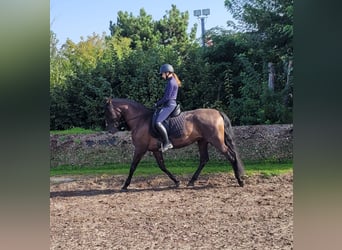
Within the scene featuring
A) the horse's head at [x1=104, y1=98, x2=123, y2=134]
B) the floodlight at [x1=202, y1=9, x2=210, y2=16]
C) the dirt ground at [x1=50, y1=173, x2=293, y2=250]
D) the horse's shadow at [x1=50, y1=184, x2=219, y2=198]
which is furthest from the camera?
the horse's head at [x1=104, y1=98, x2=123, y2=134]

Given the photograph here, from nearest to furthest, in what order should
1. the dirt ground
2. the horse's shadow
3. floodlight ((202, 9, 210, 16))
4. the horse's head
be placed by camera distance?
Result: 1. the dirt ground
2. floodlight ((202, 9, 210, 16))
3. the horse's shadow
4. the horse's head

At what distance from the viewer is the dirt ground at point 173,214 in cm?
344

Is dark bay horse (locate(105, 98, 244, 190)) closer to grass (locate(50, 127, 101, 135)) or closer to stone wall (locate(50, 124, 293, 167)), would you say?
stone wall (locate(50, 124, 293, 167))

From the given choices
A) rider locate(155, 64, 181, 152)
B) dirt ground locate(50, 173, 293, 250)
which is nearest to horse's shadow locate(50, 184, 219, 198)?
dirt ground locate(50, 173, 293, 250)

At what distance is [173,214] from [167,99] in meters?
1.02

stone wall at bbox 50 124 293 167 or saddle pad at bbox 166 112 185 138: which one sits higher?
saddle pad at bbox 166 112 185 138

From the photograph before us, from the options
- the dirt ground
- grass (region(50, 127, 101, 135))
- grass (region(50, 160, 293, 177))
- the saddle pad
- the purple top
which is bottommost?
the dirt ground

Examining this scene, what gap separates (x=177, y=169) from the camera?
12.7 ft

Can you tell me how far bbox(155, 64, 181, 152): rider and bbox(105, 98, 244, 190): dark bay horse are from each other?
0.07 metres

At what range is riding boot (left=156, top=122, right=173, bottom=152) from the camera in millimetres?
3857

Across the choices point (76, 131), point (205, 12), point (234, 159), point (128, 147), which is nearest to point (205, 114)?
point (234, 159)
